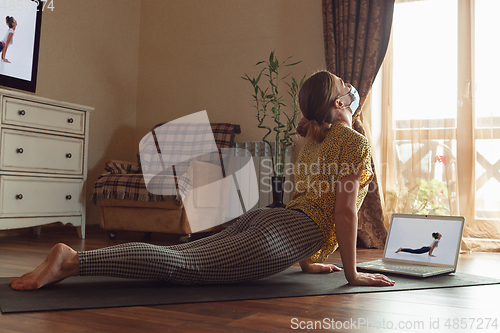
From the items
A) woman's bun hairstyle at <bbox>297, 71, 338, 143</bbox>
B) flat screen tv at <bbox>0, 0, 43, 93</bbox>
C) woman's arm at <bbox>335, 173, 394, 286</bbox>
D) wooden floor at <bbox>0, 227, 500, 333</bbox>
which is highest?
flat screen tv at <bbox>0, 0, 43, 93</bbox>

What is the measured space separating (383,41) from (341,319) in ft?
8.52

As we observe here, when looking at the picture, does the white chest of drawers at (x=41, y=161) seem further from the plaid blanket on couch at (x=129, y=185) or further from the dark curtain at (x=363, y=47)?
the dark curtain at (x=363, y=47)

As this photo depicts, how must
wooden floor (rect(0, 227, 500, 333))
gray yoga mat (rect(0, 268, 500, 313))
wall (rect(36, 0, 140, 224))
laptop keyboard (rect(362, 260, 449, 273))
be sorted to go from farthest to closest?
1. wall (rect(36, 0, 140, 224))
2. laptop keyboard (rect(362, 260, 449, 273))
3. gray yoga mat (rect(0, 268, 500, 313))
4. wooden floor (rect(0, 227, 500, 333))

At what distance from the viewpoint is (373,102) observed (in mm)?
3352

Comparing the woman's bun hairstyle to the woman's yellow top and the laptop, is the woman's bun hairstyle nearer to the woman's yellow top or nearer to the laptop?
the woman's yellow top

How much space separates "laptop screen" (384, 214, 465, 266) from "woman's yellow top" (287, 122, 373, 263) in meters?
0.62

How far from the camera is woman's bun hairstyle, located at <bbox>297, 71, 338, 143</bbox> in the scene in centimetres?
150

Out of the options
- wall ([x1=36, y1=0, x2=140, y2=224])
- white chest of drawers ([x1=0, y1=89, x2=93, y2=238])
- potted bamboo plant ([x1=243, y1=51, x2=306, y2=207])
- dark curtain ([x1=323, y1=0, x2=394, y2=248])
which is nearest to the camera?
white chest of drawers ([x1=0, y1=89, x2=93, y2=238])

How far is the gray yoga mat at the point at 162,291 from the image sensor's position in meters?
1.19

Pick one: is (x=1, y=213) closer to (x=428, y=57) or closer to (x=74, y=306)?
(x=74, y=306)

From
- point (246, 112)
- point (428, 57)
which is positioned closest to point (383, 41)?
point (428, 57)

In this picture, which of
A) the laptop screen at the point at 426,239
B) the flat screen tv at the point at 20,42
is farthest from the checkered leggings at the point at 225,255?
the flat screen tv at the point at 20,42

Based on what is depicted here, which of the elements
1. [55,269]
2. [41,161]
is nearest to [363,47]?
[41,161]

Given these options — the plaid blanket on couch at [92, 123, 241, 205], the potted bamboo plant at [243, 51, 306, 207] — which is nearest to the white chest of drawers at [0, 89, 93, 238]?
the plaid blanket on couch at [92, 123, 241, 205]
